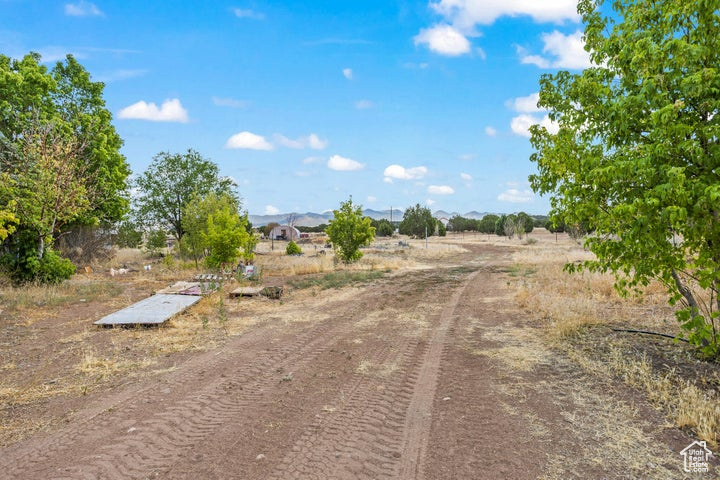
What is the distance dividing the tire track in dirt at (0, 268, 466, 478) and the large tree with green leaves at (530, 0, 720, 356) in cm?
377

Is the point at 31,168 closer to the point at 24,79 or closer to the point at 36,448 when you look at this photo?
the point at 24,79

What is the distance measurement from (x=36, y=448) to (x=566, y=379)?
6.56 m

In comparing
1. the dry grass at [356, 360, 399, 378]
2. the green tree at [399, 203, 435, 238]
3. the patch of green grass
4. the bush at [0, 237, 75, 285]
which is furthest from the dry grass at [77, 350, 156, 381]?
the green tree at [399, 203, 435, 238]

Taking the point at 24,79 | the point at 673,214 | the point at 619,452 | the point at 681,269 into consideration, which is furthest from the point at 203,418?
the point at 24,79

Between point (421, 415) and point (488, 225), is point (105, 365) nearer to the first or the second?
point (421, 415)

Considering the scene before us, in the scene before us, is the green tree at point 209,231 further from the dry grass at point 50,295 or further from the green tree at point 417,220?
the green tree at point 417,220

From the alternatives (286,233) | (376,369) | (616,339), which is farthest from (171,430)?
(286,233)

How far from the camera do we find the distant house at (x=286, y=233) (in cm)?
8054

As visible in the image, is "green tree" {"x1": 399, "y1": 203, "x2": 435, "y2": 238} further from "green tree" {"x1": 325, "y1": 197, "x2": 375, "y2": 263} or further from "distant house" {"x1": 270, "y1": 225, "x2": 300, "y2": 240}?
"green tree" {"x1": 325, "y1": 197, "x2": 375, "y2": 263}

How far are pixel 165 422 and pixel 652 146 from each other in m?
6.61

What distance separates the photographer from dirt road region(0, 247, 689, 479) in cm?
361

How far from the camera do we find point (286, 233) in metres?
83.0

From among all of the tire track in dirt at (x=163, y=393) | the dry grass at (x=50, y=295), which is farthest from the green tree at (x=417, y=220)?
the tire track in dirt at (x=163, y=393)

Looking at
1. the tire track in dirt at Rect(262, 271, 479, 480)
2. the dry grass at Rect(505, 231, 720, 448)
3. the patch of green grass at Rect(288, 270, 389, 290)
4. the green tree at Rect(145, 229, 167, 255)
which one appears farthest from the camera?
the green tree at Rect(145, 229, 167, 255)
